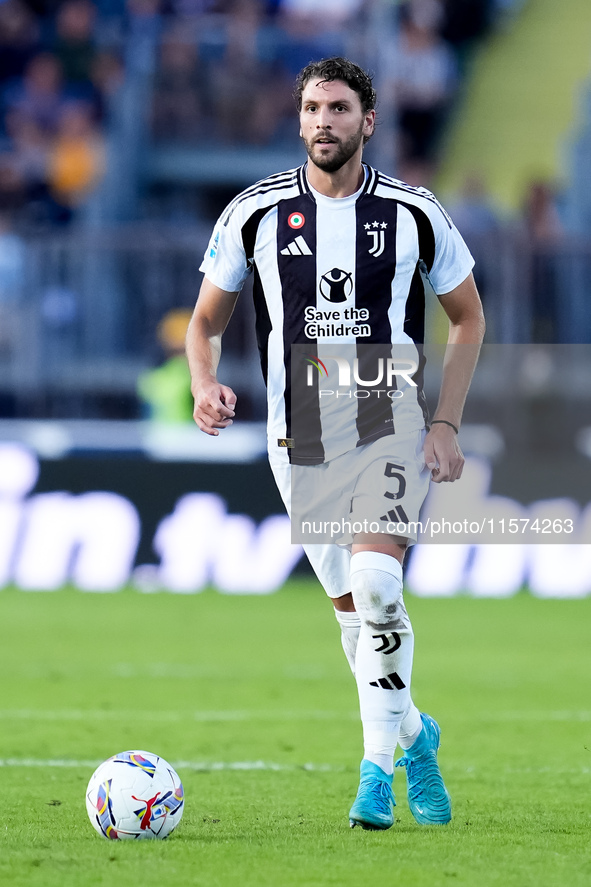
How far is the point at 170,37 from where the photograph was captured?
1742cm

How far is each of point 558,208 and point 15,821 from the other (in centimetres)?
1382

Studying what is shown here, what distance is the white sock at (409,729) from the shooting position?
480cm

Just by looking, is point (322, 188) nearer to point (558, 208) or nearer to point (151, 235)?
point (151, 235)

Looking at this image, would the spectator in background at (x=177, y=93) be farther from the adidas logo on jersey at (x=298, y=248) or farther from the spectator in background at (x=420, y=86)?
the adidas logo on jersey at (x=298, y=248)

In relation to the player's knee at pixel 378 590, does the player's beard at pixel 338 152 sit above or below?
above

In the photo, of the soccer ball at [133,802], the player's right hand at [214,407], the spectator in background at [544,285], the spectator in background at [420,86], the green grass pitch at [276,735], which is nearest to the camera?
the green grass pitch at [276,735]

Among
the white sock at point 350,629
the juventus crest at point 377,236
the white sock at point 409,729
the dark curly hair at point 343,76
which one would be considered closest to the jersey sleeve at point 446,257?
the juventus crest at point 377,236

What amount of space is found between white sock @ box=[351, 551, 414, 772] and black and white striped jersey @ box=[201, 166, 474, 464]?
0.49 metres

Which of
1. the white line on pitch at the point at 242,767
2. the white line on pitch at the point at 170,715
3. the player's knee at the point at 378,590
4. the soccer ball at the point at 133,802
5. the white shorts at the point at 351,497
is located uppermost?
the white shorts at the point at 351,497

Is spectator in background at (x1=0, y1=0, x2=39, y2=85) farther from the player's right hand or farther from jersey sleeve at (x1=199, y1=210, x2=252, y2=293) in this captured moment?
the player's right hand

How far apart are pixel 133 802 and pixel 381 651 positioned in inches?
35.7

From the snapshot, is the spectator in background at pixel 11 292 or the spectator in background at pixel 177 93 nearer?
the spectator in background at pixel 11 292

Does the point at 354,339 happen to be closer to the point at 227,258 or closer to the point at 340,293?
the point at 340,293

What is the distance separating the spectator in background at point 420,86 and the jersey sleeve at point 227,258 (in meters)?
13.1
